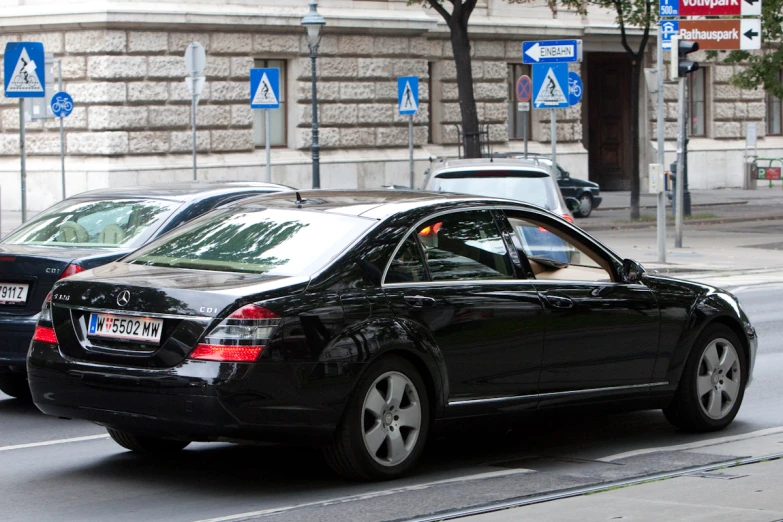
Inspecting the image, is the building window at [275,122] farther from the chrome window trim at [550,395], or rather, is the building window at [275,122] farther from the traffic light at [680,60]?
the chrome window trim at [550,395]

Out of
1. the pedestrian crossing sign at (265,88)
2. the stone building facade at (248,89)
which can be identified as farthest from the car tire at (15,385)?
the stone building facade at (248,89)

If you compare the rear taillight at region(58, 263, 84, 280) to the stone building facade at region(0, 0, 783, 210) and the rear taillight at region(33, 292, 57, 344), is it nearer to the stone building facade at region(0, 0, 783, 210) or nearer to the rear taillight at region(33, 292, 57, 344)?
the rear taillight at region(33, 292, 57, 344)

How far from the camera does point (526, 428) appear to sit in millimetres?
8703

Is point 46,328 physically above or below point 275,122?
below

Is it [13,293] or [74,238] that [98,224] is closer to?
[74,238]

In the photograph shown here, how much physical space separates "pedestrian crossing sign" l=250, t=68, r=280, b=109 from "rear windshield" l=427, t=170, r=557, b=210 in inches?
358

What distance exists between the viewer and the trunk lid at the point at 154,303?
6.49 m

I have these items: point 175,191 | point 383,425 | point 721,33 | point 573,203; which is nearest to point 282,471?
point 383,425

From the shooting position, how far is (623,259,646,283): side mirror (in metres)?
8.10

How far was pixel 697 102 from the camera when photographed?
4503 cm

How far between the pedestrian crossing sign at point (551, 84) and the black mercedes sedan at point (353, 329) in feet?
45.7

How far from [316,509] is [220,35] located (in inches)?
1075

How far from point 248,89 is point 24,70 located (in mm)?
16260

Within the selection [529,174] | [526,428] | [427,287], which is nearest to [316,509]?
[427,287]
